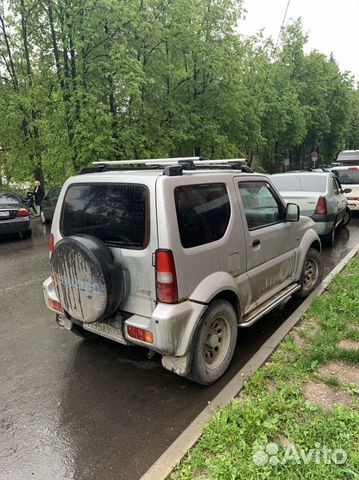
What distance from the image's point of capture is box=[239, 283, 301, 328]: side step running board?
3.61 metres

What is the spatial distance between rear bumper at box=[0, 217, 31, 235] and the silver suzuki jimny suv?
23.3ft

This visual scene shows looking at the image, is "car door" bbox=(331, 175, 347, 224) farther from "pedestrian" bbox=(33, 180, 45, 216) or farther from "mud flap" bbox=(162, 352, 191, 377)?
"pedestrian" bbox=(33, 180, 45, 216)

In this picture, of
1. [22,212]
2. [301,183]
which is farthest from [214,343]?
[22,212]

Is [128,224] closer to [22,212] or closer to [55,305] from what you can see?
[55,305]

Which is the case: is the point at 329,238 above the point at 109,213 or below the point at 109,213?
below

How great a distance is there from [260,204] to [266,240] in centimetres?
41

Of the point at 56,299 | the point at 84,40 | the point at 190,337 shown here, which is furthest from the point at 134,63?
the point at 190,337

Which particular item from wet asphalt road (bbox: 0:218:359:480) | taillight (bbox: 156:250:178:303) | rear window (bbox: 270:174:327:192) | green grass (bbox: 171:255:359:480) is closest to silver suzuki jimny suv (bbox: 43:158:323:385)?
taillight (bbox: 156:250:178:303)

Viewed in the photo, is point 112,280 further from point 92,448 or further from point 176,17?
point 176,17

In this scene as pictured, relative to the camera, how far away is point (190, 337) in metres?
2.89

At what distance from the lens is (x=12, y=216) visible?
10078 mm

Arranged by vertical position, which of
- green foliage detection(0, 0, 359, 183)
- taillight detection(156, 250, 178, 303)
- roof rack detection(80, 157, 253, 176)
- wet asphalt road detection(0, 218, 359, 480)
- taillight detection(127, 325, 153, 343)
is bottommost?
wet asphalt road detection(0, 218, 359, 480)

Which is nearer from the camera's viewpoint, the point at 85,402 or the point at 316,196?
the point at 85,402

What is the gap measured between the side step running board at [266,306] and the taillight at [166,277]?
106cm
